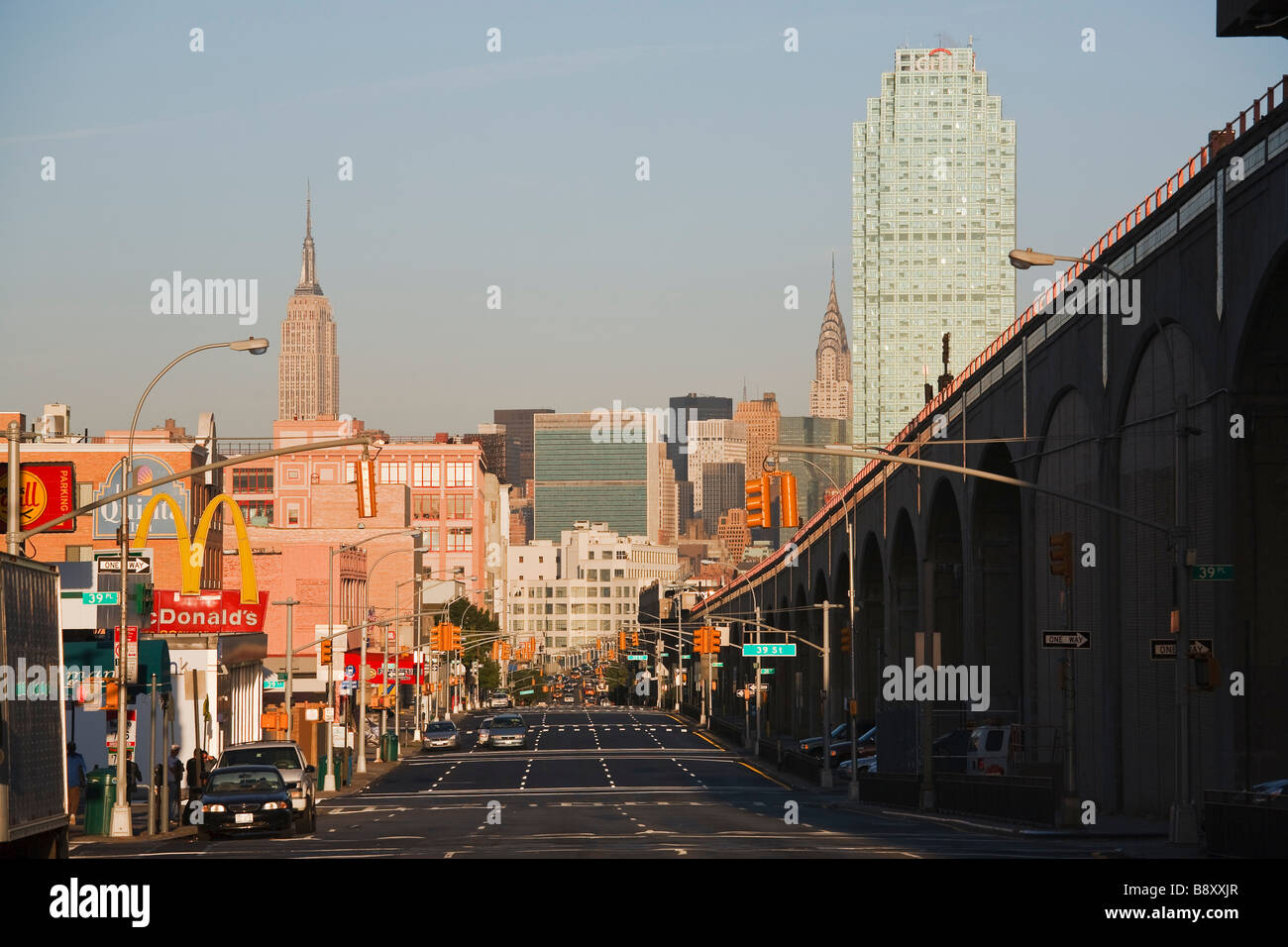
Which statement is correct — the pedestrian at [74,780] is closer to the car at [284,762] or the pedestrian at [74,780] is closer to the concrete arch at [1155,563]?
the car at [284,762]

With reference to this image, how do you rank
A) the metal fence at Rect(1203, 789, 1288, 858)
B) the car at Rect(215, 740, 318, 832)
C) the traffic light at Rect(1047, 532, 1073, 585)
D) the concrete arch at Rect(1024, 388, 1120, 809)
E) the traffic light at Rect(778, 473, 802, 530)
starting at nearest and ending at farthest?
the metal fence at Rect(1203, 789, 1288, 858), the traffic light at Rect(1047, 532, 1073, 585), the car at Rect(215, 740, 318, 832), the traffic light at Rect(778, 473, 802, 530), the concrete arch at Rect(1024, 388, 1120, 809)

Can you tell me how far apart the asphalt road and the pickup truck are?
9158mm

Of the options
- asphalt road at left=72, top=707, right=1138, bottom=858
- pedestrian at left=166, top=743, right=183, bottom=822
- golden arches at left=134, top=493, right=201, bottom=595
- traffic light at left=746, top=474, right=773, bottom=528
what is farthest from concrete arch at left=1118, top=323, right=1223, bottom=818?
golden arches at left=134, top=493, right=201, bottom=595

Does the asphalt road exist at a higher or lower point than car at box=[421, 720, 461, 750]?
higher

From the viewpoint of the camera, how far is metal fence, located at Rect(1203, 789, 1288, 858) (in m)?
26.6

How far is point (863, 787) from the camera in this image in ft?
180

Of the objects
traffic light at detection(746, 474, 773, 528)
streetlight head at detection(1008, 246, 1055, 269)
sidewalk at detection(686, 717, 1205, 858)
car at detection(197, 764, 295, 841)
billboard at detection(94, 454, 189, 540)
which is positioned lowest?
sidewalk at detection(686, 717, 1205, 858)

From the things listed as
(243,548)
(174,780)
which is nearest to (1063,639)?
(174,780)

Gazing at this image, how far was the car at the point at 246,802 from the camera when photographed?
36.8 m

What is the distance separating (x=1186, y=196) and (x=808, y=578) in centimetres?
8376

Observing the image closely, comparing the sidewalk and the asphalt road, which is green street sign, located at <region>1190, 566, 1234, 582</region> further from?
the asphalt road

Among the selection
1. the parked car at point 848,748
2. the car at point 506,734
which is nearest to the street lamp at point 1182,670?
the parked car at point 848,748
